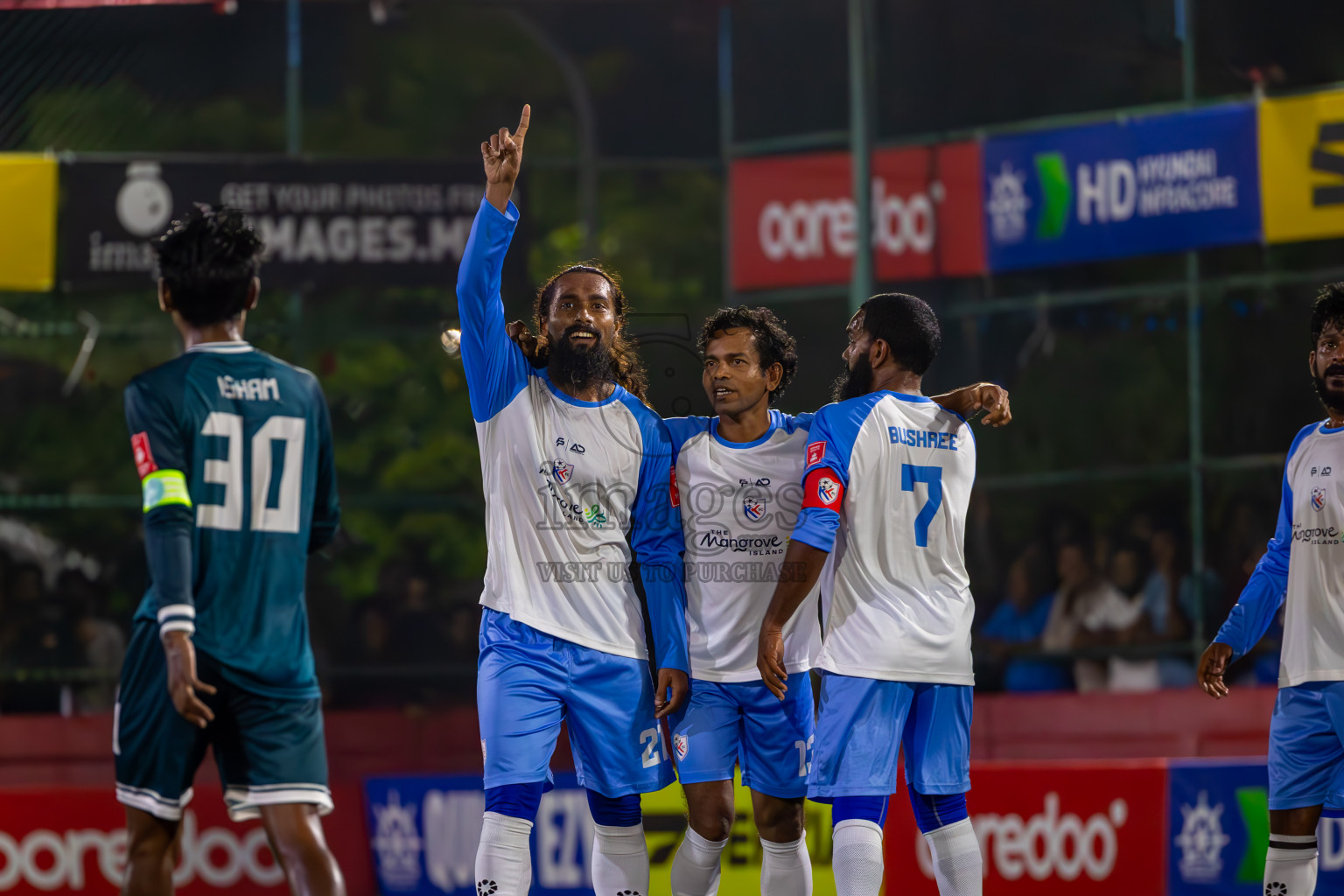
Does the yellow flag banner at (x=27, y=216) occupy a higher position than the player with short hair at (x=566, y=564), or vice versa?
the yellow flag banner at (x=27, y=216)

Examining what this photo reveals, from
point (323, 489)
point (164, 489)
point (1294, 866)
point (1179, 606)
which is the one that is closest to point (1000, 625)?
point (1179, 606)

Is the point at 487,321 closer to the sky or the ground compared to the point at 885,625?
closer to the sky

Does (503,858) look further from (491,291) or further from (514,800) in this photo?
(491,291)

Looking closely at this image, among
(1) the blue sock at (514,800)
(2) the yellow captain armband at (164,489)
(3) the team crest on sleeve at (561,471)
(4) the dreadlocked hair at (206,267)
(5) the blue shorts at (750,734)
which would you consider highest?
(4) the dreadlocked hair at (206,267)

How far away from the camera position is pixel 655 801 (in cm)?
820

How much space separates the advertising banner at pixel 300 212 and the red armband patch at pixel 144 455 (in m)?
10.4

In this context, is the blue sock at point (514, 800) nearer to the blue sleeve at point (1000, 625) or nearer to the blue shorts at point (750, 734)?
the blue shorts at point (750, 734)

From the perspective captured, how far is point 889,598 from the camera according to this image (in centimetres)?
532

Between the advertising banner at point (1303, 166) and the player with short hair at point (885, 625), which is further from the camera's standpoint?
the advertising banner at point (1303, 166)

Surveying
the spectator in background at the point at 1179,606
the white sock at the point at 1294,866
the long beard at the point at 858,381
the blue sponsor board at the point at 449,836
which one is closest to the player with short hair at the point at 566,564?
the long beard at the point at 858,381

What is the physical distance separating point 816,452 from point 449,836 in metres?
4.34

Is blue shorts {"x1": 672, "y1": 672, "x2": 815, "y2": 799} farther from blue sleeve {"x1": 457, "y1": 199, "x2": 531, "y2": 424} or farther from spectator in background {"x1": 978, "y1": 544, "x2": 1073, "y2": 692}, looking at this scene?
spectator in background {"x1": 978, "y1": 544, "x2": 1073, "y2": 692}

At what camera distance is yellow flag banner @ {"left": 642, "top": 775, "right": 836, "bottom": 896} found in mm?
8039

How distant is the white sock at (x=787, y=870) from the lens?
5.62m
